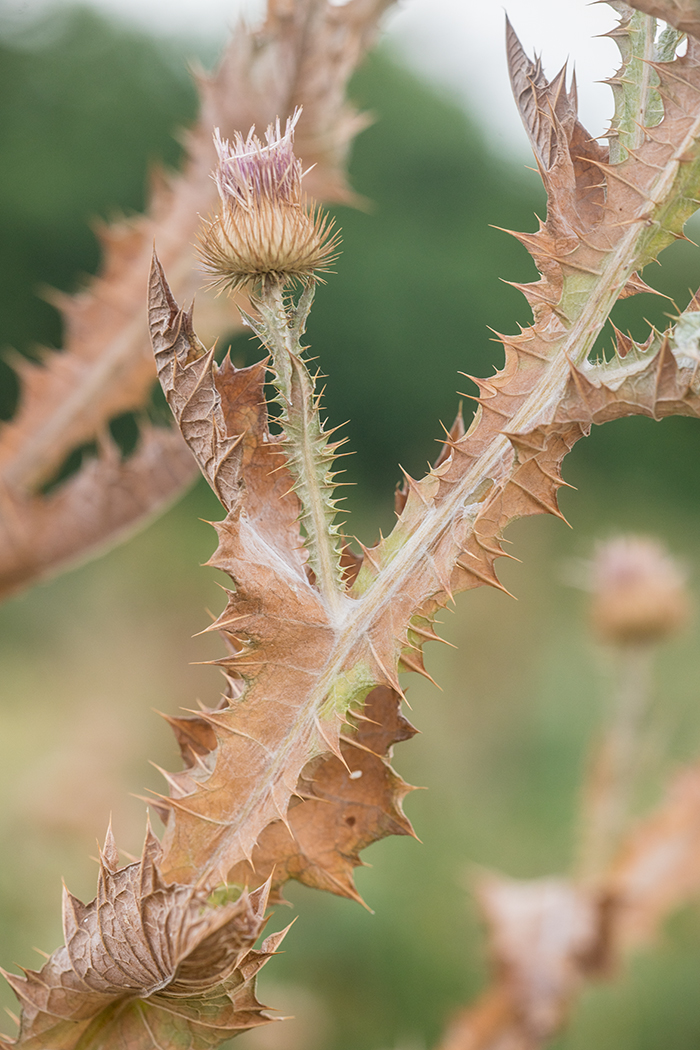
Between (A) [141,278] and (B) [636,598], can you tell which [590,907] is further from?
(A) [141,278]

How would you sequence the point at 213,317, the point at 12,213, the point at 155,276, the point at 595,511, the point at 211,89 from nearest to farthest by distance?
1. the point at 155,276
2. the point at 211,89
3. the point at 213,317
4. the point at 12,213
5. the point at 595,511

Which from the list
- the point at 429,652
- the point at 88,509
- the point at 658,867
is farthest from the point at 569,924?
the point at 429,652

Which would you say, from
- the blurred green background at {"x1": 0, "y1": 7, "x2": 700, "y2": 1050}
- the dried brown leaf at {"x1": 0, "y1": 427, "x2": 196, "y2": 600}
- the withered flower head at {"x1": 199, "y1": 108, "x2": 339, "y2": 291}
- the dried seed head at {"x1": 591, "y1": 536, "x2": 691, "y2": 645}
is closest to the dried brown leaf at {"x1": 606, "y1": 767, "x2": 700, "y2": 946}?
the dried seed head at {"x1": 591, "y1": 536, "x2": 691, "y2": 645}

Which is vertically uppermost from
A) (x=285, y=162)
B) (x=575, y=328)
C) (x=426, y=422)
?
(x=285, y=162)

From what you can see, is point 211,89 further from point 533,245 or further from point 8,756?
point 8,756

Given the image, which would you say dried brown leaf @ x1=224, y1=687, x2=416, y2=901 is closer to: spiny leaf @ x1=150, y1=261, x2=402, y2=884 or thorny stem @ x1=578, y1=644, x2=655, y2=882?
spiny leaf @ x1=150, y1=261, x2=402, y2=884

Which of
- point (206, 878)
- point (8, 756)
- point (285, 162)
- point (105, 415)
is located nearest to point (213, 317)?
point (105, 415)

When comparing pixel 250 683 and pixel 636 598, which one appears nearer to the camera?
pixel 250 683
